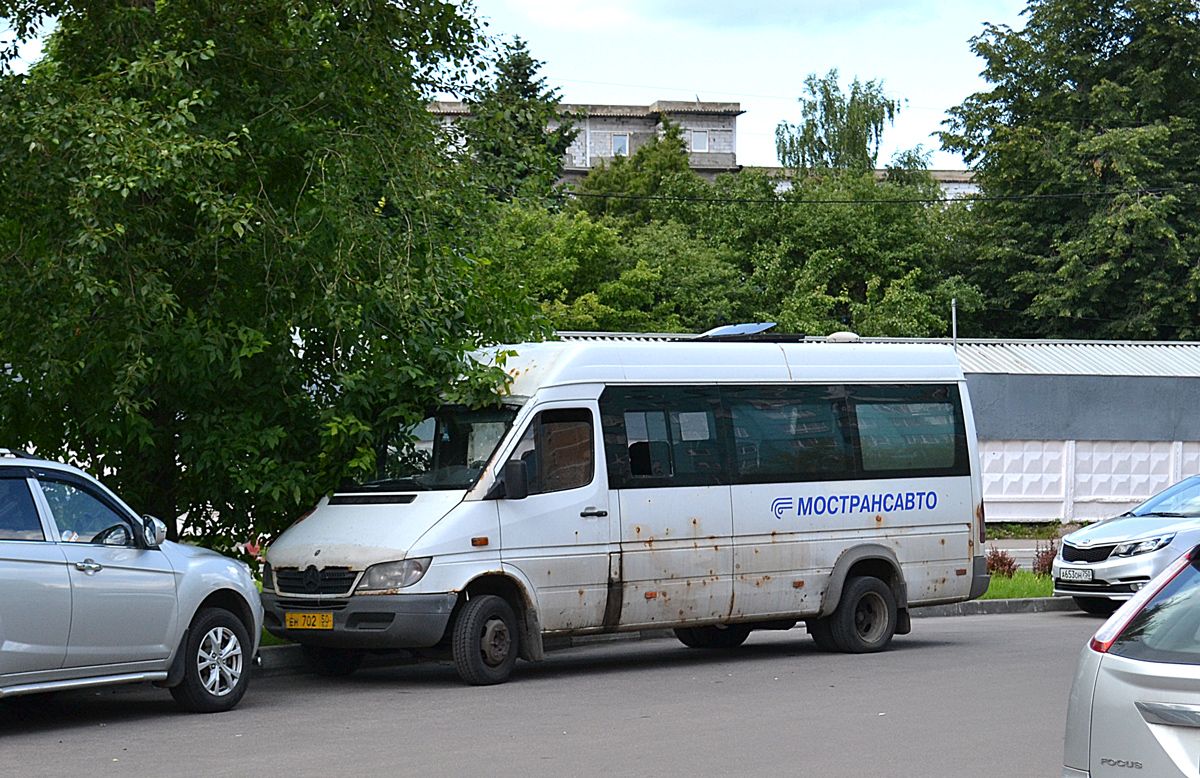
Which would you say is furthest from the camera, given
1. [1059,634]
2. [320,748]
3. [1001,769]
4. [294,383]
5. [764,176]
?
[764,176]

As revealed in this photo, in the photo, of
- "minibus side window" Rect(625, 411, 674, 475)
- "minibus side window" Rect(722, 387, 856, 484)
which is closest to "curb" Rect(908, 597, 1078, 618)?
"minibus side window" Rect(722, 387, 856, 484)

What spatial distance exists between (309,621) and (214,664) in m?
1.36

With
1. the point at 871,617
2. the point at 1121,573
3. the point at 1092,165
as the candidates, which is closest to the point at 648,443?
the point at 871,617

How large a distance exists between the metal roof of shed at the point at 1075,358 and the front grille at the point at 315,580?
2199cm

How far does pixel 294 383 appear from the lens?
13086mm

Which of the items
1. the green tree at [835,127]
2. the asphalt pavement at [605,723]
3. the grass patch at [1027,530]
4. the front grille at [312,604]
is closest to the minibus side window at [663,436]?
the asphalt pavement at [605,723]

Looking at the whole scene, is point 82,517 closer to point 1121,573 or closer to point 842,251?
point 1121,573

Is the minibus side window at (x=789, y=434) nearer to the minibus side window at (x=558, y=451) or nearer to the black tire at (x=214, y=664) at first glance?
the minibus side window at (x=558, y=451)

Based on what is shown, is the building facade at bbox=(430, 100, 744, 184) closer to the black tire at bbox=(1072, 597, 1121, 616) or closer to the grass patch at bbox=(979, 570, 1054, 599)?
the grass patch at bbox=(979, 570, 1054, 599)

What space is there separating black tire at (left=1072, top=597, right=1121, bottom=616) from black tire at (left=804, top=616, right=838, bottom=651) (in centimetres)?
500

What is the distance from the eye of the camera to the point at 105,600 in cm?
979

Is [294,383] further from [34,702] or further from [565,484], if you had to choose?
[34,702]

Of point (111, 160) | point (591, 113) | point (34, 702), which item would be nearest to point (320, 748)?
point (34, 702)

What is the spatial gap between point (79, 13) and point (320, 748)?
7274 mm
